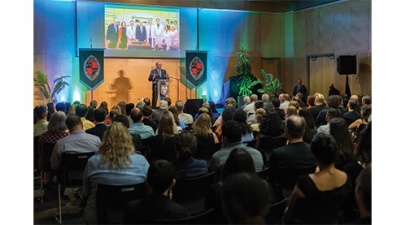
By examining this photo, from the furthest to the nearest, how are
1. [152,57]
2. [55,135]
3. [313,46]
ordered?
[313,46] < [152,57] < [55,135]

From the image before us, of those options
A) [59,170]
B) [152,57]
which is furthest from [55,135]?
[152,57]

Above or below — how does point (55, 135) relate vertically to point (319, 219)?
above

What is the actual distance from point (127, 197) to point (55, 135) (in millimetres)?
2289

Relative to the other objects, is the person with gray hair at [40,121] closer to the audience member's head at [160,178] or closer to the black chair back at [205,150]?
the black chair back at [205,150]

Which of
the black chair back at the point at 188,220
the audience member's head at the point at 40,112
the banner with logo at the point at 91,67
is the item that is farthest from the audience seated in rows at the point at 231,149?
the banner with logo at the point at 91,67

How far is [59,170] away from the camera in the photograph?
4.86 metres

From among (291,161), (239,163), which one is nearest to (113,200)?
(239,163)

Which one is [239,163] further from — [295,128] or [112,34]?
[112,34]

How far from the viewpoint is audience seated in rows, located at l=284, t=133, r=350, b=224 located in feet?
9.79

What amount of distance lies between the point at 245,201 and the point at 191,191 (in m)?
1.71

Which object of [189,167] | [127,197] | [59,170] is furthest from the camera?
[59,170]

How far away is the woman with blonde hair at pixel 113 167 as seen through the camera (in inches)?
143

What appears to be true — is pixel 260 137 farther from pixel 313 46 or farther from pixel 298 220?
pixel 313 46

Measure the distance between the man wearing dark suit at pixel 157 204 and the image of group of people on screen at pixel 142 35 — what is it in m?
11.6
